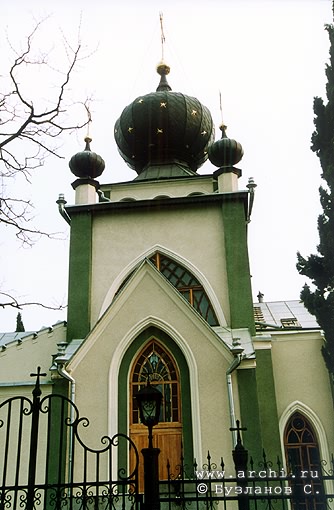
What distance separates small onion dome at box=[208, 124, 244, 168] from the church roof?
14.9 feet

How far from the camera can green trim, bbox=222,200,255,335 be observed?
13148 millimetres

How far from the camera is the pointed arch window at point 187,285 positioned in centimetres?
1348

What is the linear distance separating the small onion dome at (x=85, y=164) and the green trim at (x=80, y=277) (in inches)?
60.9

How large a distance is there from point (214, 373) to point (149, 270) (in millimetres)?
2559

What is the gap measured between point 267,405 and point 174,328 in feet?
9.24

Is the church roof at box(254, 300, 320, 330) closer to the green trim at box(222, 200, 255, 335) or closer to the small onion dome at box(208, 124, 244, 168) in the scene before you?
the green trim at box(222, 200, 255, 335)

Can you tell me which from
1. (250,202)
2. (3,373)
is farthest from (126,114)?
(3,373)

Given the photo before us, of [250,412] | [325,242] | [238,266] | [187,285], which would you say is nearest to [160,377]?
[250,412]

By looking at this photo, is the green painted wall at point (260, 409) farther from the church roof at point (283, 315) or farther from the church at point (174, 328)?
the church roof at point (283, 315)

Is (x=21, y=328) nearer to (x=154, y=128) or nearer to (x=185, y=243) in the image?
(x=154, y=128)


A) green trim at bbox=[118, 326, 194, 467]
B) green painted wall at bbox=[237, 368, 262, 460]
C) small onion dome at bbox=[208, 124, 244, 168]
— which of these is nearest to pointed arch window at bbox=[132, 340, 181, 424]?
green trim at bbox=[118, 326, 194, 467]

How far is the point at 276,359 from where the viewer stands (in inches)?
545

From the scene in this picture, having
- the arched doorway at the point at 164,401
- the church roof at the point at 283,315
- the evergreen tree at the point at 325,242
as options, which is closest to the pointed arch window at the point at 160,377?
the arched doorway at the point at 164,401

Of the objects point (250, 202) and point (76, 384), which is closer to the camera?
point (76, 384)
